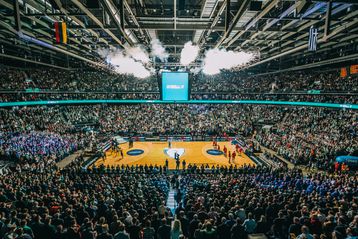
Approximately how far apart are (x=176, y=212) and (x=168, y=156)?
1645 centimetres

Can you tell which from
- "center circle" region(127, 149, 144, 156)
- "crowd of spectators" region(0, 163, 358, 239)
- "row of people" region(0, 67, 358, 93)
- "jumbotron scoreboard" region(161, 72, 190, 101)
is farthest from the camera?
"row of people" region(0, 67, 358, 93)

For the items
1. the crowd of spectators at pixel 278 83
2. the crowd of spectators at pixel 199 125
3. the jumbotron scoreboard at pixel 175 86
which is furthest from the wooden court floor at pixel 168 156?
the crowd of spectators at pixel 278 83

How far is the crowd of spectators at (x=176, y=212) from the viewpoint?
6102mm

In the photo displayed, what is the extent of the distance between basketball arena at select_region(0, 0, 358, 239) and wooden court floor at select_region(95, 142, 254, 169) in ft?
0.83

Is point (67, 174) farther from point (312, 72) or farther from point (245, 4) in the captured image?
point (312, 72)

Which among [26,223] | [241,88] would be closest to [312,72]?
[241,88]

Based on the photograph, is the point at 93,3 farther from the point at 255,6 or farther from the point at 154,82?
the point at 154,82

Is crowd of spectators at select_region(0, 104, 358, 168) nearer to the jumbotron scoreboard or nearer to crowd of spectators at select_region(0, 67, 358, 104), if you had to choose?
crowd of spectators at select_region(0, 67, 358, 104)

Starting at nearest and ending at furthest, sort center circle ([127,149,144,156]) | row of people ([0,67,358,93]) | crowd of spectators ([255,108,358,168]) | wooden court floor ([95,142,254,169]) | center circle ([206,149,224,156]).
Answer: crowd of spectators ([255,108,358,168]), wooden court floor ([95,142,254,169]), center circle ([127,149,144,156]), center circle ([206,149,224,156]), row of people ([0,67,358,93])

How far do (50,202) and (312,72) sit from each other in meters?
43.3

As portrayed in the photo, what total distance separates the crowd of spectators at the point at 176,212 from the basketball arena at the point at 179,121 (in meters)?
0.06

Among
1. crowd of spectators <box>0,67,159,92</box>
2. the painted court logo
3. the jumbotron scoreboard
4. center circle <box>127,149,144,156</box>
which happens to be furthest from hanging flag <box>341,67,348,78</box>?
center circle <box>127,149,144,156</box>

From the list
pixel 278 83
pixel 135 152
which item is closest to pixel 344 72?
pixel 278 83

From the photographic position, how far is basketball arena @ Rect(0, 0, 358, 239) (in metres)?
7.38
